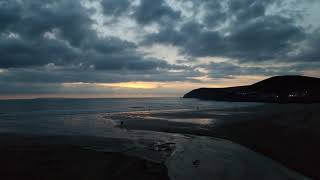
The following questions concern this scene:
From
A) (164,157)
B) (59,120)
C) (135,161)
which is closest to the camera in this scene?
(135,161)

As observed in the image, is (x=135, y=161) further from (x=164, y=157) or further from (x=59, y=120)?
(x=59, y=120)

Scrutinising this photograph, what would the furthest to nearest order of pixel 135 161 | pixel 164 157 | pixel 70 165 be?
pixel 164 157 → pixel 135 161 → pixel 70 165

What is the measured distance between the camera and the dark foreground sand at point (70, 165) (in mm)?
13930

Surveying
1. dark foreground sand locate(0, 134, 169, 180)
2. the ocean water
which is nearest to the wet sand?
dark foreground sand locate(0, 134, 169, 180)

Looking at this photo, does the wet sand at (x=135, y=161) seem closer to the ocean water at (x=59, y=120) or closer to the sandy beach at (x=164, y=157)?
the sandy beach at (x=164, y=157)

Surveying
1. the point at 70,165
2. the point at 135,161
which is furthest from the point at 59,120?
the point at 135,161

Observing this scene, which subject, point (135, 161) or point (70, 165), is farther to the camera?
point (135, 161)

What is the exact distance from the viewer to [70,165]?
16016mm

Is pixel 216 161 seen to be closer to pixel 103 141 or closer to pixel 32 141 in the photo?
pixel 103 141

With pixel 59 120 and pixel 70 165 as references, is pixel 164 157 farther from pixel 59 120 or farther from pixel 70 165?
pixel 59 120

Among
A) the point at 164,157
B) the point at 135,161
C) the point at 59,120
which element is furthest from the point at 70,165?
the point at 59,120

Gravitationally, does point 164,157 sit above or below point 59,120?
below

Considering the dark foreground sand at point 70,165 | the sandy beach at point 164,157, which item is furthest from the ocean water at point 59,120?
the dark foreground sand at point 70,165

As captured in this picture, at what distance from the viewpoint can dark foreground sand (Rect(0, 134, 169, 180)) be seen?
45.7 ft
